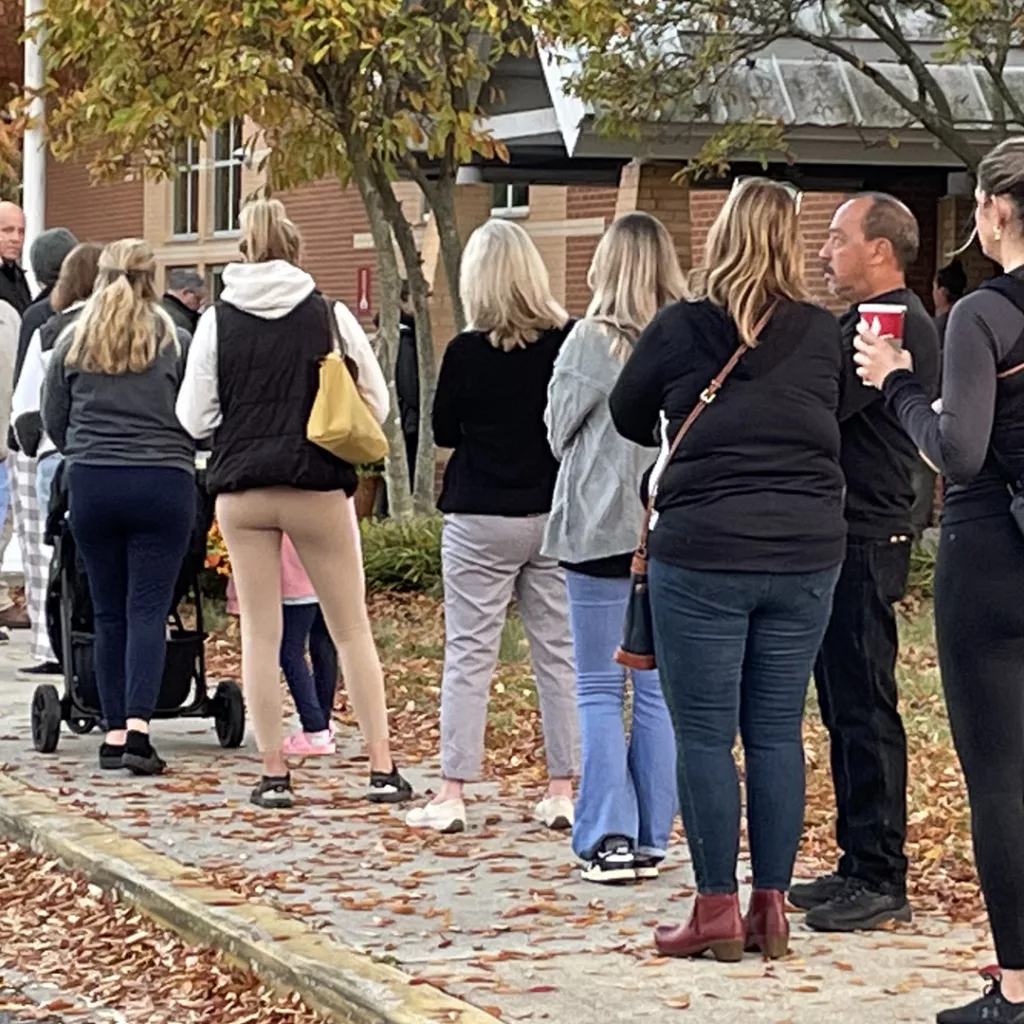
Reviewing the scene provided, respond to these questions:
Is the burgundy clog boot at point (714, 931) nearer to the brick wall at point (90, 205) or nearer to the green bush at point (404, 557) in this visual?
the green bush at point (404, 557)

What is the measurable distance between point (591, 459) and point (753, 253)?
133cm

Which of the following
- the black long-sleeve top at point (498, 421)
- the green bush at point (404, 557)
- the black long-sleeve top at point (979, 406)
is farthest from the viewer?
the green bush at point (404, 557)

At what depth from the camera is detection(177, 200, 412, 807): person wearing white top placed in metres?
8.88

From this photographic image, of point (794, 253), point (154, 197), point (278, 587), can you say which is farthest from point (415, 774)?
point (154, 197)

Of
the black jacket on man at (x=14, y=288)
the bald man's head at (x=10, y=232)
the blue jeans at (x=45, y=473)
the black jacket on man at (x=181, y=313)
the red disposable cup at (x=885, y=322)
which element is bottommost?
the blue jeans at (x=45, y=473)

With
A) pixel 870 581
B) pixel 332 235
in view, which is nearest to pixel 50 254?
pixel 870 581

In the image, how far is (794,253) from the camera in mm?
6637

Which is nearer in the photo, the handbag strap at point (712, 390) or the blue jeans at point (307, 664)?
the handbag strap at point (712, 390)

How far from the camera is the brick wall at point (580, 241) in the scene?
84.2ft

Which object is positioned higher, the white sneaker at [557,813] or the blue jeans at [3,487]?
the blue jeans at [3,487]

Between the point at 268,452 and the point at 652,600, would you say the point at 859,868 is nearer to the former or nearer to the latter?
the point at 652,600

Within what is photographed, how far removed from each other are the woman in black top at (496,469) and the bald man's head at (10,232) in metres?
5.76

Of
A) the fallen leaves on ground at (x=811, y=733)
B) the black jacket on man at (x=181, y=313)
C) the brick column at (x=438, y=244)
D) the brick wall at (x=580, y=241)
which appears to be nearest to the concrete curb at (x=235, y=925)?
the fallen leaves on ground at (x=811, y=733)

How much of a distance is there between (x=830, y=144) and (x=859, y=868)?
41.0 feet
